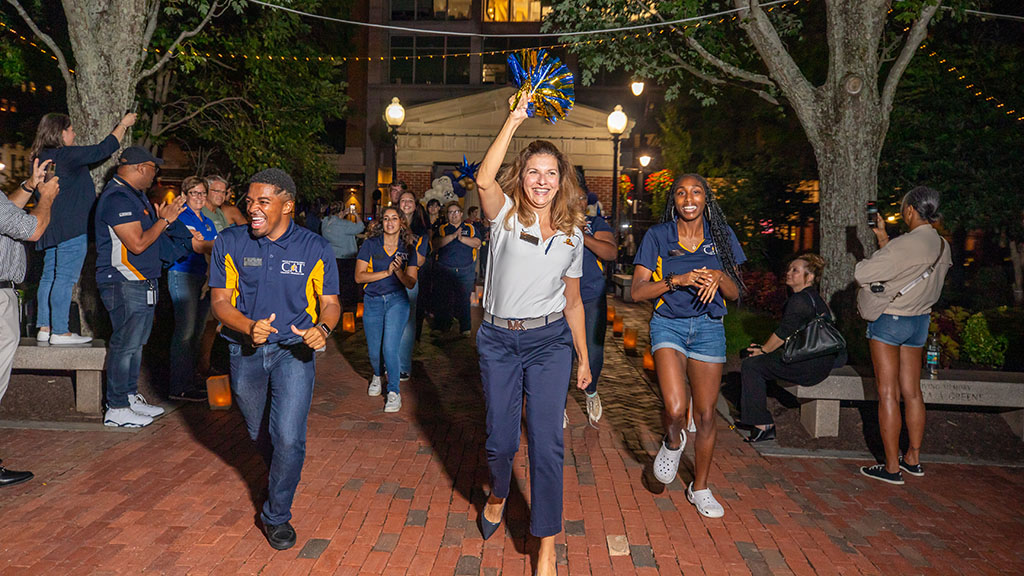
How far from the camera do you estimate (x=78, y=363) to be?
6.30m

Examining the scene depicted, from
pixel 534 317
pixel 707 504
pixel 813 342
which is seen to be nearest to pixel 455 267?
pixel 813 342

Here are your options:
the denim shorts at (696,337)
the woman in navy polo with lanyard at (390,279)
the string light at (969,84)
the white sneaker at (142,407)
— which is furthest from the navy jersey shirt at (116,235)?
the string light at (969,84)

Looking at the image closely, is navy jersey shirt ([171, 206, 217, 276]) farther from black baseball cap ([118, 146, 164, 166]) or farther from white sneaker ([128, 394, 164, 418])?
white sneaker ([128, 394, 164, 418])

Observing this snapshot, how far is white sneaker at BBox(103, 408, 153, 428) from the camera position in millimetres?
6098

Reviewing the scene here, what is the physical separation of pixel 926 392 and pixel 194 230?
6.58 metres

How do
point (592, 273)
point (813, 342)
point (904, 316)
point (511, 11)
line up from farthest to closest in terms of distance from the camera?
point (511, 11), point (592, 273), point (813, 342), point (904, 316)

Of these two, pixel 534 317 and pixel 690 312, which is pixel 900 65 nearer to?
pixel 690 312

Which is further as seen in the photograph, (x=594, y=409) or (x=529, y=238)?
(x=594, y=409)

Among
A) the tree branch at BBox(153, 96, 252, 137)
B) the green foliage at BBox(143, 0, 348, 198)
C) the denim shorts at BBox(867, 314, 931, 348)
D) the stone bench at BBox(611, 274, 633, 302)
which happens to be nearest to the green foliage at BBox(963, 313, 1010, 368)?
the denim shorts at BBox(867, 314, 931, 348)

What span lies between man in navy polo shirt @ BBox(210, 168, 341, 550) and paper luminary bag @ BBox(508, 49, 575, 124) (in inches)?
54.0

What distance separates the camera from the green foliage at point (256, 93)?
50.9 feet

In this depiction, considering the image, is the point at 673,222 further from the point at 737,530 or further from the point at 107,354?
the point at 107,354

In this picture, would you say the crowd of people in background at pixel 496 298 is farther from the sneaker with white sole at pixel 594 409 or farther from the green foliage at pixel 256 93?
the green foliage at pixel 256 93

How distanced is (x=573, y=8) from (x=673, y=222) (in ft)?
21.9
